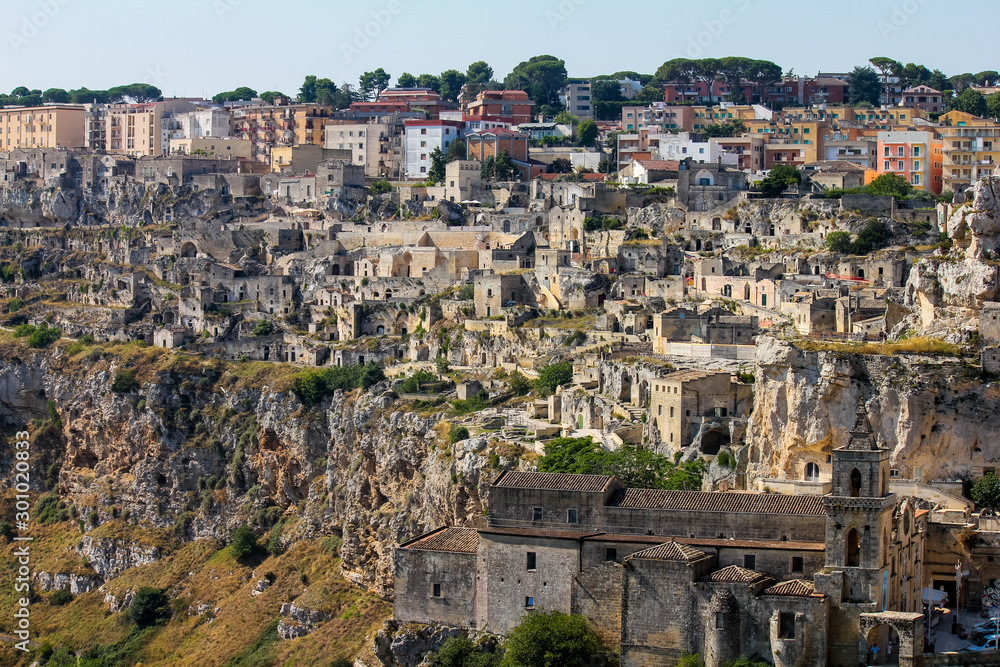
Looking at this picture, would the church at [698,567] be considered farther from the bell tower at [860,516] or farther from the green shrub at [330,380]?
the green shrub at [330,380]

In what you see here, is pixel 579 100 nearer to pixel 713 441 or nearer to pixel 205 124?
pixel 205 124

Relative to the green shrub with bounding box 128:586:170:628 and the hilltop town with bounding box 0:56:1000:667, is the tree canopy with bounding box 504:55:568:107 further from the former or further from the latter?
the green shrub with bounding box 128:586:170:628

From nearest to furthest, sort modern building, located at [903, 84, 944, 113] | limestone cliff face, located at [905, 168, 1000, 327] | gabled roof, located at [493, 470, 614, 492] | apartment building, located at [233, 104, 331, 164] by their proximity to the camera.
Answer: gabled roof, located at [493, 470, 614, 492], limestone cliff face, located at [905, 168, 1000, 327], modern building, located at [903, 84, 944, 113], apartment building, located at [233, 104, 331, 164]

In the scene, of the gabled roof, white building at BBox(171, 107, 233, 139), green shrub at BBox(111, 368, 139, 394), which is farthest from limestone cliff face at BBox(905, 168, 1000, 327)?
white building at BBox(171, 107, 233, 139)

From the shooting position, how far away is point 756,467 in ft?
152

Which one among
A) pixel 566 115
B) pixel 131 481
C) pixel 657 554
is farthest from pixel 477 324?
pixel 566 115

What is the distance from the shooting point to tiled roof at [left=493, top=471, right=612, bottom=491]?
41594mm

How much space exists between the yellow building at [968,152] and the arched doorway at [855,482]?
1536 inches

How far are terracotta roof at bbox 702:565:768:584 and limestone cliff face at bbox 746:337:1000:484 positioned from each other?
7.85m

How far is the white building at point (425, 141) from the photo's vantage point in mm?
96375

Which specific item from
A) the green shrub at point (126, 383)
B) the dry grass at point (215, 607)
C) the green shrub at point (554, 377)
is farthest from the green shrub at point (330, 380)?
the green shrub at point (554, 377)

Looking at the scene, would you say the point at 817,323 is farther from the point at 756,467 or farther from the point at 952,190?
the point at 952,190

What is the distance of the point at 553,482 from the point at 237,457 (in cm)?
3450

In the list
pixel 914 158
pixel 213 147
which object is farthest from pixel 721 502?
pixel 213 147
